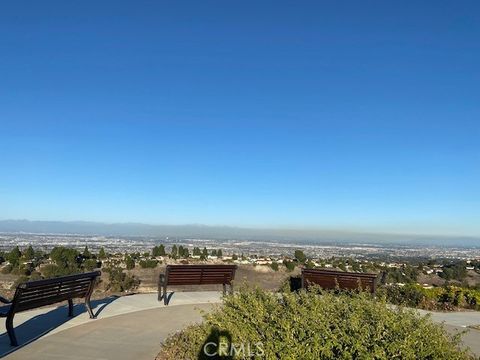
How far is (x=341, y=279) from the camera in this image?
9.91 m

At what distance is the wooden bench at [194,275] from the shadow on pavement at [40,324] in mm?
1293

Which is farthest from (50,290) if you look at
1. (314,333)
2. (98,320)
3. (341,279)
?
(341,279)

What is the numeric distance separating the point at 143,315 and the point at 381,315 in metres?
5.01

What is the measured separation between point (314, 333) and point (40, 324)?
5031mm

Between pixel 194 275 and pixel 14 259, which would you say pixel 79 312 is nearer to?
pixel 194 275

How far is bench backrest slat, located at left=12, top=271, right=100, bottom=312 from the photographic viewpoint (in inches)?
244

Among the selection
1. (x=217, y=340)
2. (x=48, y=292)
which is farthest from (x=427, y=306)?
(x=48, y=292)

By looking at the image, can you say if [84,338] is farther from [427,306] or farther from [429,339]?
[427,306]

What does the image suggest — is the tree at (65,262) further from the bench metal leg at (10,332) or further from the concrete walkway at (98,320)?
the bench metal leg at (10,332)

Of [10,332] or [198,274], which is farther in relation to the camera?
[198,274]

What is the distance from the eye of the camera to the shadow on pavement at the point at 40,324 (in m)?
6.11

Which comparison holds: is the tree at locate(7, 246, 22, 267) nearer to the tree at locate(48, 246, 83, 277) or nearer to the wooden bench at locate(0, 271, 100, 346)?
the tree at locate(48, 246, 83, 277)

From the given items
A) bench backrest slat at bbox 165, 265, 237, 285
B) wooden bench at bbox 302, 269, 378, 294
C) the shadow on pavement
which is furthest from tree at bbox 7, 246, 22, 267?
wooden bench at bbox 302, 269, 378, 294

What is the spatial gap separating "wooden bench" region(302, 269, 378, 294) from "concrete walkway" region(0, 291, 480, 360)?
5.16 feet
